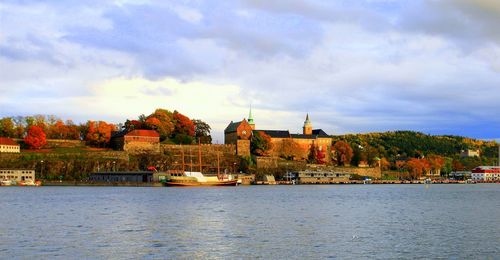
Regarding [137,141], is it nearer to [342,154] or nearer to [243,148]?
[243,148]

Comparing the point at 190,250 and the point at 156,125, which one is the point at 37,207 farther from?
the point at 156,125

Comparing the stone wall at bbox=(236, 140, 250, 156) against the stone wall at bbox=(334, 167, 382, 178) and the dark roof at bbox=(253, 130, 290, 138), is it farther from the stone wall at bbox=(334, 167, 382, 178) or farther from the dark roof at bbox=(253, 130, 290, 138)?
the stone wall at bbox=(334, 167, 382, 178)

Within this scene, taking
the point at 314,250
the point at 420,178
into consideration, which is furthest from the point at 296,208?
the point at 420,178

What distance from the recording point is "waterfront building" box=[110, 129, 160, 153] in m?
124

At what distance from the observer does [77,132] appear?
135 metres

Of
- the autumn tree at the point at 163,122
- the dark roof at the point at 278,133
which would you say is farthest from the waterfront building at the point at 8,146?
Answer: the dark roof at the point at 278,133

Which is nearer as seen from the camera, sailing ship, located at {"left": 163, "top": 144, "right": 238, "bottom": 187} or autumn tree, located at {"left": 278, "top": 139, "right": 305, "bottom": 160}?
sailing ship, located at {"left": 163, "top": 144, "right": 238, "bottom": 187}

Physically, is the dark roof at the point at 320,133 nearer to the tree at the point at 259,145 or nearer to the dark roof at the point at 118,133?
the tree at the point at 259,145

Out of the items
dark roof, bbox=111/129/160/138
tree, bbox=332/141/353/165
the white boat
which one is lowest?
the white boat

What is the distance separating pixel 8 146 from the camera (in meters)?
115

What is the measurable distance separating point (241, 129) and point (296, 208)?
9309cm

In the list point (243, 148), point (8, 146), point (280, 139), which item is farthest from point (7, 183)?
point (280, 139)

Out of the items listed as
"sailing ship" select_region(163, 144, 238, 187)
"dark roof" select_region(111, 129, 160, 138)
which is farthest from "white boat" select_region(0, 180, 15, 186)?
"sailing ship" select_region(163, 144, 238, 187)

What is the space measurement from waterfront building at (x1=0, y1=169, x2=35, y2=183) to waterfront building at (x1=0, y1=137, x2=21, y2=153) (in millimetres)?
5682
